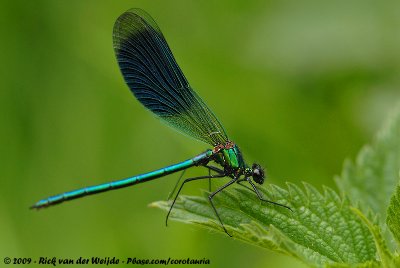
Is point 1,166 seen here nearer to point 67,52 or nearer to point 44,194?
point 44,194

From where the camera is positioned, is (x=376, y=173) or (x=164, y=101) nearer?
(x=376, y=173)

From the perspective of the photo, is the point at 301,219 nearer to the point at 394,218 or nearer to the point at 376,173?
the point at 394,218

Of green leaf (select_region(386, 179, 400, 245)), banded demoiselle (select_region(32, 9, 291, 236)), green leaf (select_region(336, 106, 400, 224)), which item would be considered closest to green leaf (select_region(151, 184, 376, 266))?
green leaf (select_region(386, 179, 400, 245))

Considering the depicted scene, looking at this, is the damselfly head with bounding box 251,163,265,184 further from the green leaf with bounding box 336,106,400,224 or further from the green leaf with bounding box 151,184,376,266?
the green leaf with bounding box 151,184,376,266

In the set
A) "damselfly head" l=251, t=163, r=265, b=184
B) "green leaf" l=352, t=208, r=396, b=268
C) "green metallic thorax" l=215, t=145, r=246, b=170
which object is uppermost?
"green metallic thorax" l=215, t=145, r=246, b=170

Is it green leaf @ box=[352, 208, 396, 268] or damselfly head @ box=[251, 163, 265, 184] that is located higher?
damselfly head @ box=[251, 163, 265, 184]

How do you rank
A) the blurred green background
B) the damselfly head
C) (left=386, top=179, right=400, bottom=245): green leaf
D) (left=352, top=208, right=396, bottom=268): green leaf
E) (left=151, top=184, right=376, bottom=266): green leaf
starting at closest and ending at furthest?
(left=352, top=208, right=396, bottom=268): green leaf, (left=386, top=179, right=400, bottom=245): green leaf, (left=151, top=184, right=376, bottom=266): green leaf, the damselfly head, the blurred green background

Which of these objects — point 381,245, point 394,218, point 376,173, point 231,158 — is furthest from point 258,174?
point 381,245
